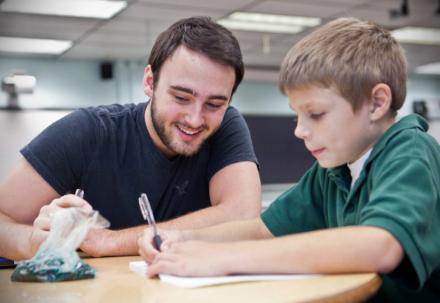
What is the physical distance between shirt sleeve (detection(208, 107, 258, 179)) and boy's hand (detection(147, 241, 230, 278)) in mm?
774

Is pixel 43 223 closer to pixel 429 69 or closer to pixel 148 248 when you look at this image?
pixel 148 248

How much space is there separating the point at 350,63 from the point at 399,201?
345 mm

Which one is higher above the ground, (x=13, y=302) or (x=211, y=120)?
(x=211, y=120)

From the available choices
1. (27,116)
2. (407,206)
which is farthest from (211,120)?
(27,116)

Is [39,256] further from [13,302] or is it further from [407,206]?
[407,206]

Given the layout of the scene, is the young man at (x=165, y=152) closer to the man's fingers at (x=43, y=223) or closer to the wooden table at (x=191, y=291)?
the man's fingers at (x=43, y=223)

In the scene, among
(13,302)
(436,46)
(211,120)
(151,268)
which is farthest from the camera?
(436,46)

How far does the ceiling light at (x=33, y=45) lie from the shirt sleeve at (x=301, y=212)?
19.8 ft

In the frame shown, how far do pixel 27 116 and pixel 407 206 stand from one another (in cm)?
409

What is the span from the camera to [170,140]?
1.71m

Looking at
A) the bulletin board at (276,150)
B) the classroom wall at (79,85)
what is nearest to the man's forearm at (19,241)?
the bulletin board at (276,150)

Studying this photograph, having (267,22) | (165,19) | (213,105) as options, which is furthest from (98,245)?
(267,22)

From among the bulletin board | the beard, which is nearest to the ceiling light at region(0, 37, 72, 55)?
the bulletin board

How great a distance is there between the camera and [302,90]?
117 centimetres
